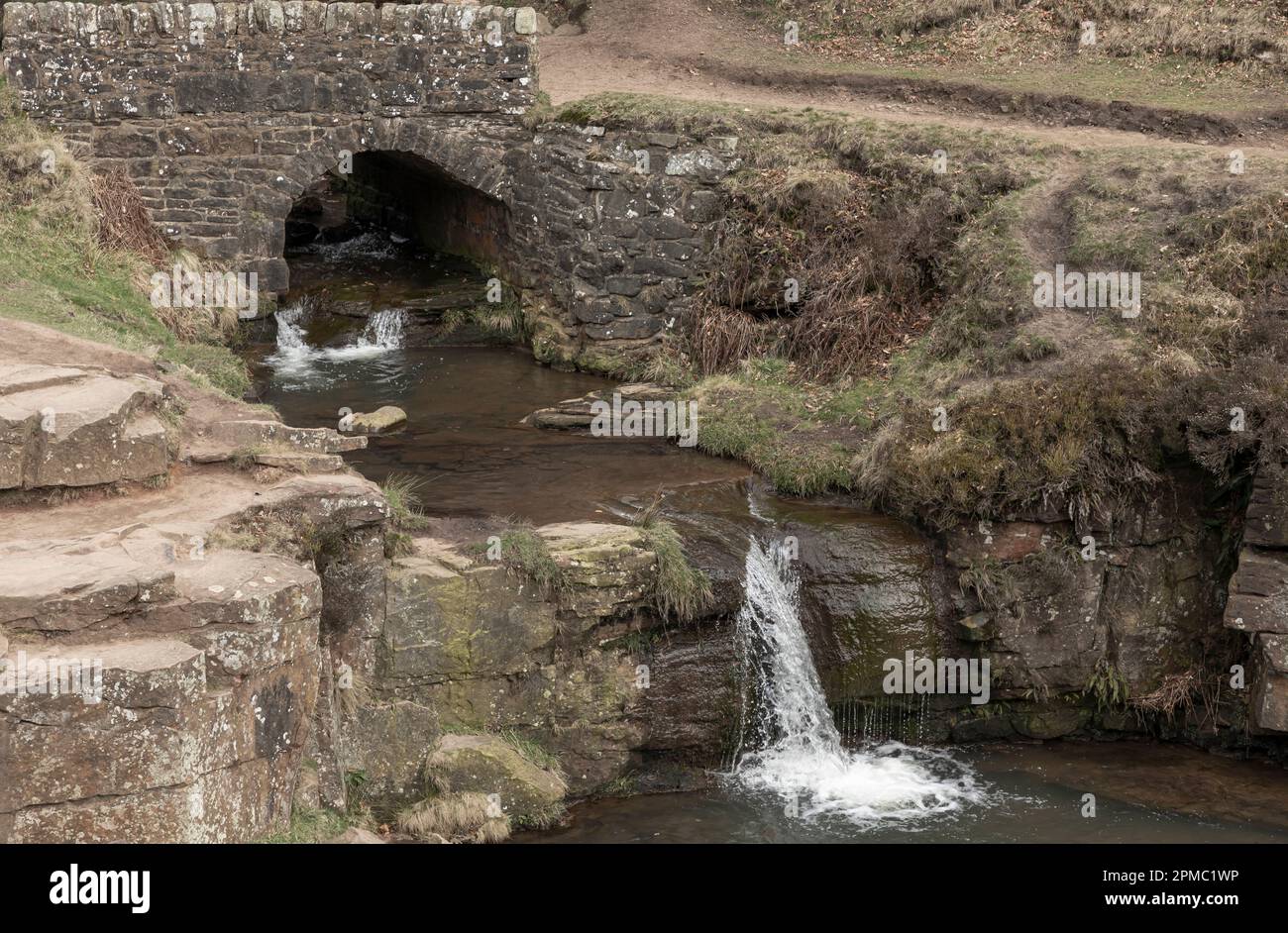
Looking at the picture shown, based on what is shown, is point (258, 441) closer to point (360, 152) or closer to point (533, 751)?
point (533, 751)

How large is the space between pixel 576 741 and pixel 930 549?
9.41 feet

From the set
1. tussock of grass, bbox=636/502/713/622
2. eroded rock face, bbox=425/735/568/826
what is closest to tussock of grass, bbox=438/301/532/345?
tussock of grass, bbox=636/502/713/622

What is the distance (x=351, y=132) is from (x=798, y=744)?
8.36 meters

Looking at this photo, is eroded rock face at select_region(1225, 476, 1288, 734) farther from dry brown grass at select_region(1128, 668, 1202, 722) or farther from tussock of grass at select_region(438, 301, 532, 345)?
tussock of grass at select_region(438, 301, 532, 345)

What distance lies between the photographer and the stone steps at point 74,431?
26.7ft

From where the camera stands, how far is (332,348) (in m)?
15.4

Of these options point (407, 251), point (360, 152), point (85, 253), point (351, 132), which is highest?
point (351, 132)

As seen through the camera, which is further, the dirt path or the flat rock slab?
the dirt path

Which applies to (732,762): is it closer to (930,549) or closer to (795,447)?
(930,549)

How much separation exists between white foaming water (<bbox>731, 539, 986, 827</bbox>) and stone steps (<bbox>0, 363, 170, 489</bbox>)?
4.02 meters

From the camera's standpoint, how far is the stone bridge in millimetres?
14555

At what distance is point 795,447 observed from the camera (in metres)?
12.0

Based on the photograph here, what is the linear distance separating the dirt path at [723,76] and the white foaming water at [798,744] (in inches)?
258

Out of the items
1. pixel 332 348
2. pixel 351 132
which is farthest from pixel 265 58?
pixel 332 348
